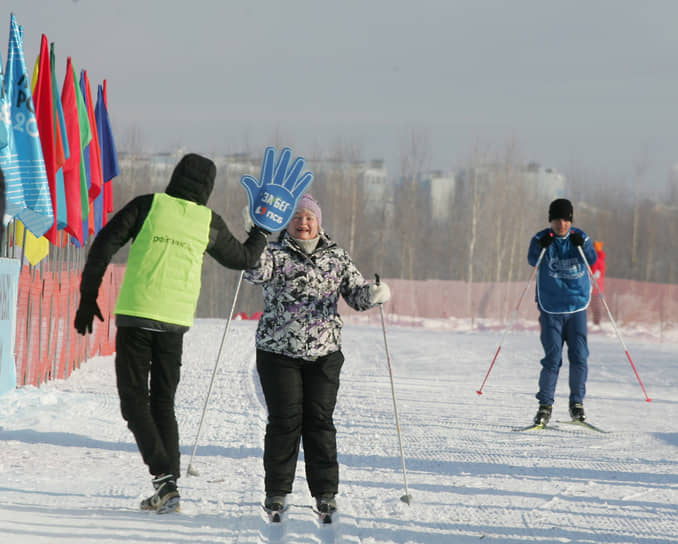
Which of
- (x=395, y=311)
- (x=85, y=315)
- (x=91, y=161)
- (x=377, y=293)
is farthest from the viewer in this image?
(x=395, y=311)

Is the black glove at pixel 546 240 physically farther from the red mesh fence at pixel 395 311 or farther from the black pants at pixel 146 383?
the red mesh fence at pixel 395 311

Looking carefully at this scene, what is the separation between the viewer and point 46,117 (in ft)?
32.1

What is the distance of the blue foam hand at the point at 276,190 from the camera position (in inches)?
177

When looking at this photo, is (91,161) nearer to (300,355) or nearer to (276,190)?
(276,190)

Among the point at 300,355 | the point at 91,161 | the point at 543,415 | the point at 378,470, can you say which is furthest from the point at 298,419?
the point at 91,161

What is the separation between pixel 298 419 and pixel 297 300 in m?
0.61

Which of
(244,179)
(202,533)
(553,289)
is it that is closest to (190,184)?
(244,179)

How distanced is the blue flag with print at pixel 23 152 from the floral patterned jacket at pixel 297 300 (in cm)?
455

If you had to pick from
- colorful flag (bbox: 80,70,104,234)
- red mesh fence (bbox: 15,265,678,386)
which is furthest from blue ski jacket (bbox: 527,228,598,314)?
colorful flag (bbox: 80,70,104,234)

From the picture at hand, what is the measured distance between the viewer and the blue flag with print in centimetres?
823

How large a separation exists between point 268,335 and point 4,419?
11.6ft

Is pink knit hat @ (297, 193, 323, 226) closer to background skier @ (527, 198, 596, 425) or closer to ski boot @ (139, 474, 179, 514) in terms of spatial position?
ski boot @ (139, 474, 179, 514)

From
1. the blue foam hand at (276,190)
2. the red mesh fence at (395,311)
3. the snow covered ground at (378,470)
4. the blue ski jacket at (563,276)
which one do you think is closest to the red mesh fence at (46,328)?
the red mesh fence at (395,311)

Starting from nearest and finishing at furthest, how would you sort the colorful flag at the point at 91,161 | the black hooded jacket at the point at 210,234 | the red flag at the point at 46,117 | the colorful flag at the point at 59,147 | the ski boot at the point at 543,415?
the black hooded jacket at the point at 210,234
the ski boot at the point at 543,415
the red flag at the point at 46,117
the colorful flag at the point at 59,147
the colorful flag at the point at 91,161
